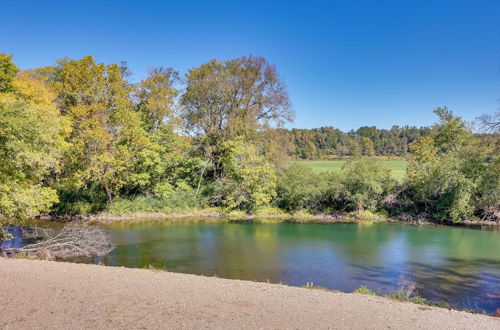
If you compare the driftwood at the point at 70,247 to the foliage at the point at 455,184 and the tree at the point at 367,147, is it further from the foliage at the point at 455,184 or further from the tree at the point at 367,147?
the tree at the point at 367,147

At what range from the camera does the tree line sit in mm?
26922

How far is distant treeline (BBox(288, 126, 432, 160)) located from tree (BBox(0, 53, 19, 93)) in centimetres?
7110

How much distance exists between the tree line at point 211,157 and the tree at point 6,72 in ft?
0.26

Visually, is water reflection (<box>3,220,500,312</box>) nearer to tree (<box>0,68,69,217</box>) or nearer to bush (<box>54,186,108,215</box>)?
tree (<box>0,68,69,217</box>)

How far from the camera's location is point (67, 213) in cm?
2855

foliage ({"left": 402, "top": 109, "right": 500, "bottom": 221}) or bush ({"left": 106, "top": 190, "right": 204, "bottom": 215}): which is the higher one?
foliage ({"left": 402, "top": 109, "right": 500, "bottom": 221})

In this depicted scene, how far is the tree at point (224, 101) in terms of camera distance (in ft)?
110

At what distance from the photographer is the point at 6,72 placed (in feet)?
80.6

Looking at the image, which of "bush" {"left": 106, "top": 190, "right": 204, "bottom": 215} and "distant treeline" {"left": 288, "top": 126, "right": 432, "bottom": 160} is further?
"distant treeline" {"left": 288, "top": 126, "right": 432, "bottom": 160}

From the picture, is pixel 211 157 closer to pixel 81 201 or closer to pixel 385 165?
pixel 81 201

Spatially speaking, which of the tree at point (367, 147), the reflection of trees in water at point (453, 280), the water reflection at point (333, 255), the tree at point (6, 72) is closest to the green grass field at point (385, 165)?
the water reflection at point (333, 255)

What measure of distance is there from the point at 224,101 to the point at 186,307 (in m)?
26.9

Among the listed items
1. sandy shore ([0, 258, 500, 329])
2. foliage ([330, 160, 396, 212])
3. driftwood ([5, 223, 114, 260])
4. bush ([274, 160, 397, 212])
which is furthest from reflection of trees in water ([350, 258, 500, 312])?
bush ([274, 160, 397, 212])

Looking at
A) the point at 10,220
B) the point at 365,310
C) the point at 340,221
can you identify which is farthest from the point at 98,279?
the point at 340,221
